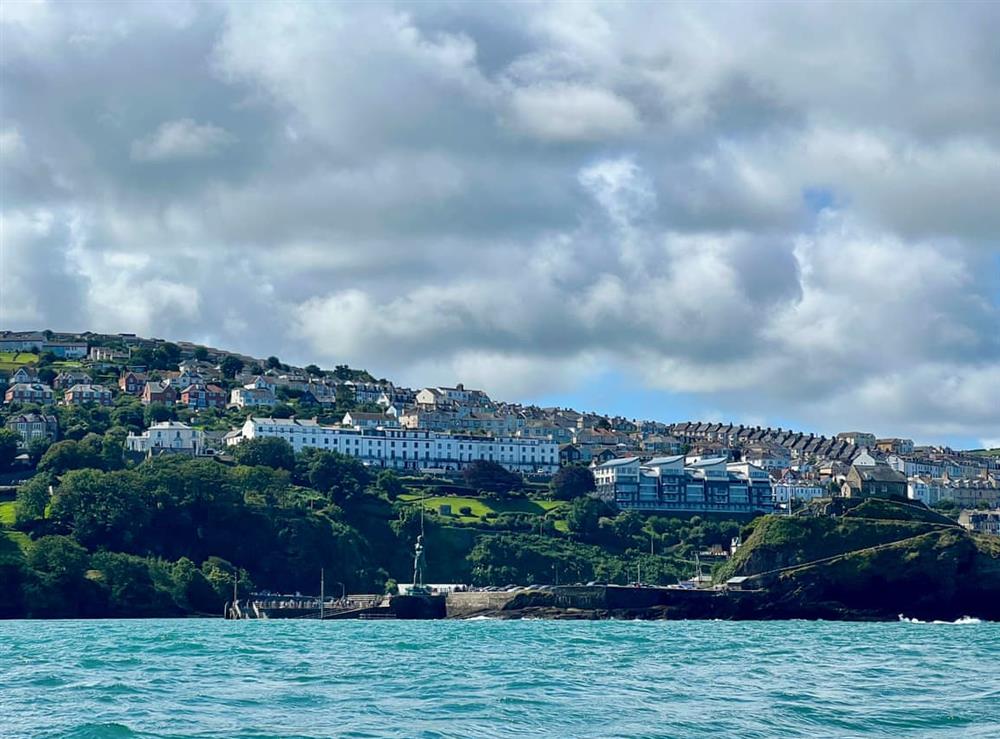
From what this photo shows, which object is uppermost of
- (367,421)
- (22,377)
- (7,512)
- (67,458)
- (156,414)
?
(22,377)

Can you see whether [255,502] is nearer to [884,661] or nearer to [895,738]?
[884,661]

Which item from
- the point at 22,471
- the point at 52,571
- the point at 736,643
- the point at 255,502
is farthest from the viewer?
the point at 22,471

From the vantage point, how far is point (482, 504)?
154375 millimetres

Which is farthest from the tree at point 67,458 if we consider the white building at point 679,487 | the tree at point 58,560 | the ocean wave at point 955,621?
the ocean wave at point 955,621

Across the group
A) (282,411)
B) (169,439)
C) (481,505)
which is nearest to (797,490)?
(481,505)

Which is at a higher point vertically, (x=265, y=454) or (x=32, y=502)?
(x=265, y=454)

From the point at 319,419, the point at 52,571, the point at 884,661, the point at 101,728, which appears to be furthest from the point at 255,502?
the point at 101,728

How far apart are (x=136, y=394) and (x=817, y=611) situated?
11581 centimetres

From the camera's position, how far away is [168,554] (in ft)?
388

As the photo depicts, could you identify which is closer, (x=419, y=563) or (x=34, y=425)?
(x=419, y=563)

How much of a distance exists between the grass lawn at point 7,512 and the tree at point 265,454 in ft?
79.3

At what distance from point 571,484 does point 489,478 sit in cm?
864

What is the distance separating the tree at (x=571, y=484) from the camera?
162m

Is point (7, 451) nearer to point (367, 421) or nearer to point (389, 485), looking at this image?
point (389, 485)
